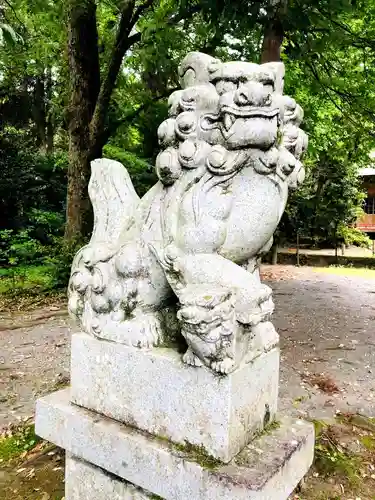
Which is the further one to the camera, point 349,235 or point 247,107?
point 349,235

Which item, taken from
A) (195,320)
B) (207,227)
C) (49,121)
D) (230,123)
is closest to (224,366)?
(195,320)

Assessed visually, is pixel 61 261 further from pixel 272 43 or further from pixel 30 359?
pixel 272 43

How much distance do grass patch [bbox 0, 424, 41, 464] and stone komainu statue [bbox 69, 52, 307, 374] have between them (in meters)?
1.16

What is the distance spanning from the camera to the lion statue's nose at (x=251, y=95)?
61.8 inches

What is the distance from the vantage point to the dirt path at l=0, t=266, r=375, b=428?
3.30 metres

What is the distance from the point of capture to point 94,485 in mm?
1877

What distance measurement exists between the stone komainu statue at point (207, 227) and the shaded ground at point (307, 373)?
1074 mm

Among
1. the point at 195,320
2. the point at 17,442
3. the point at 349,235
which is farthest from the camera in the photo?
the point at 349,235

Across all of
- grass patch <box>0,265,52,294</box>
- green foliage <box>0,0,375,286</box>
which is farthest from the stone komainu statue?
grass patch <box>0,265,52,294</box>

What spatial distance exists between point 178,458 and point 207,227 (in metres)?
0.79

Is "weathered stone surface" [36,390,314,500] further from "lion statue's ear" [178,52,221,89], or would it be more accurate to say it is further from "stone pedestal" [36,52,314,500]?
"lion statue's ear" [178,52,221,89]

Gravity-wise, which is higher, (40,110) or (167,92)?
(40,110)

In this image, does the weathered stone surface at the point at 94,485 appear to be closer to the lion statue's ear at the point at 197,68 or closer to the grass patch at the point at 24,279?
the lion statue's ear at the point at 197,68

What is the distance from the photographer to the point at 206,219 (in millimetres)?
1634
